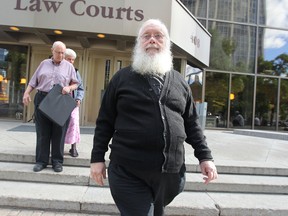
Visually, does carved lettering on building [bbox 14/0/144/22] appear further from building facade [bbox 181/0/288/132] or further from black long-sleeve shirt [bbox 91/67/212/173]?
black long-sleeve shirt [bbox 91/67/212/173]

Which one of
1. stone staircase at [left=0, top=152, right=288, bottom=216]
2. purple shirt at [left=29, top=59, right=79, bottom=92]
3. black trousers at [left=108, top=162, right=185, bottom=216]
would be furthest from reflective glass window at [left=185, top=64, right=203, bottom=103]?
black trousers at [left=108, top=162, right=185, bottom=216]

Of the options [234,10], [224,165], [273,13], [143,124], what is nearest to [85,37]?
[224,165]

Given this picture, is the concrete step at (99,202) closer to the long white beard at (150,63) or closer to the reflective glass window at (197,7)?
the long white beard at (150,63)

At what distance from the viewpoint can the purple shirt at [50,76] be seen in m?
4.69

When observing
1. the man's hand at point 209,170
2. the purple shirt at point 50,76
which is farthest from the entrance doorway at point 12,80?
the man's hand at point 209,170

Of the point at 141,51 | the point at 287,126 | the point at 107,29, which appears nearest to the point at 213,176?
the point at 141,51

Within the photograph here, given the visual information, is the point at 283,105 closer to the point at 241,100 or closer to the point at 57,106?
the point at 241,100

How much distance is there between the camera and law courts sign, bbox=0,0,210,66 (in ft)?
27.8

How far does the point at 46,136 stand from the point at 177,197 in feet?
6.41

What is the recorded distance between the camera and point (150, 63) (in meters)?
2.26

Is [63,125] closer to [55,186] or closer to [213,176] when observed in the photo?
[55,186]

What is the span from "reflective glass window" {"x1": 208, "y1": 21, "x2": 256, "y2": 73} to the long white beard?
40.6 ft

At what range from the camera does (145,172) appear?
7.02 feet

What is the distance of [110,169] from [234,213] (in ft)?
8.15
